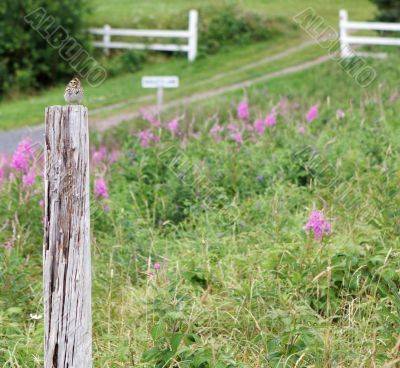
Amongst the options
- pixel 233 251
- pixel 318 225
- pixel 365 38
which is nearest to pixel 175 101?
pixel 365 38

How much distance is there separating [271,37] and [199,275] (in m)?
19.1

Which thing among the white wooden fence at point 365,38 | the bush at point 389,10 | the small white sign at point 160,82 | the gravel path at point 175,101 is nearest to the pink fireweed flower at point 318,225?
the small white sign at point 160,82

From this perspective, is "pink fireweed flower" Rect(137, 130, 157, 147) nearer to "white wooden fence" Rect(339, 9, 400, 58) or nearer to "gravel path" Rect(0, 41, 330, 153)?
"gravel path" Rect(0, 41, 330, 153)

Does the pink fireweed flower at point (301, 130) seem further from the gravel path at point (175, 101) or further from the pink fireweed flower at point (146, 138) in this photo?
the gravel path at point (175, 101)

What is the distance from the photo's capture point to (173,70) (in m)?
21.2

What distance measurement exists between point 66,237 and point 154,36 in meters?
19.8

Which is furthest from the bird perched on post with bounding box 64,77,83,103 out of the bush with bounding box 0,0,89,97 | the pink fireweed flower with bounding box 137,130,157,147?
the bush with bounding box 0,0,89,97

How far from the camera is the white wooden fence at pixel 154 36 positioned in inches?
866

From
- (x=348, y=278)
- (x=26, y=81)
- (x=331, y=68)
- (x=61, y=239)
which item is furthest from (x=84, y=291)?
(x=26, y=81)

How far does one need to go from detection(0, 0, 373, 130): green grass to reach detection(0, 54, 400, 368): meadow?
8.91m

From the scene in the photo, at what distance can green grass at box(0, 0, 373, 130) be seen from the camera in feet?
58.1

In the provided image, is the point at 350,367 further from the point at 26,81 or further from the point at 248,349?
the point at 26,81

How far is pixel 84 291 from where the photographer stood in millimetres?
3809

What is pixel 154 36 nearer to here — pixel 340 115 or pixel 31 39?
pixel 31 39
